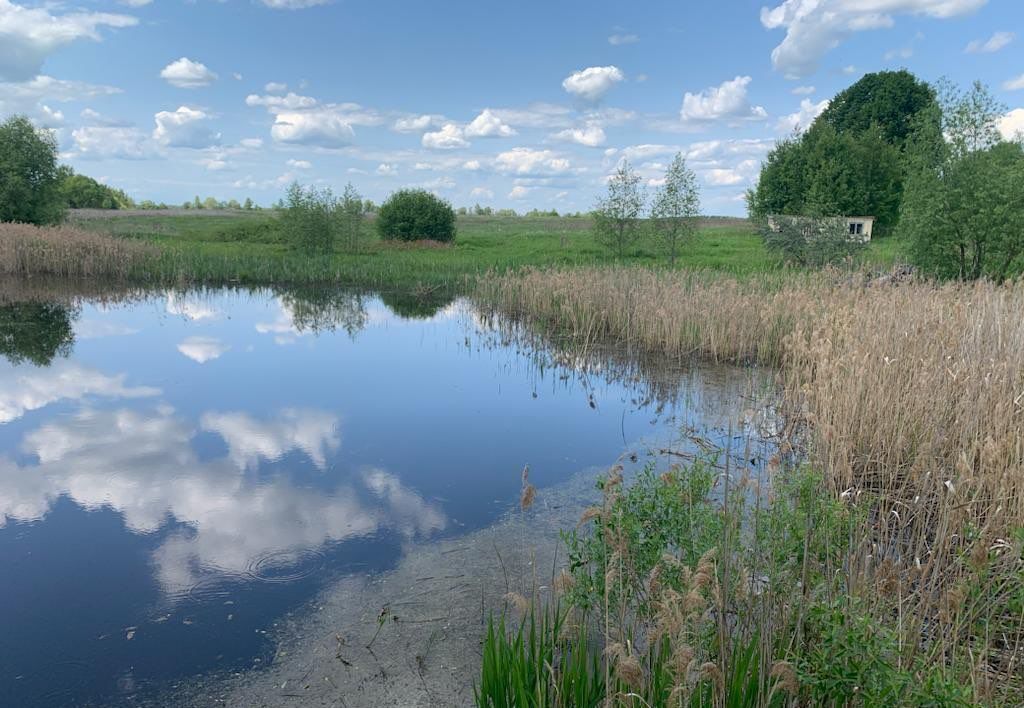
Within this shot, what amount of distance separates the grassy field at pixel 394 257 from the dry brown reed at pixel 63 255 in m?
1.19

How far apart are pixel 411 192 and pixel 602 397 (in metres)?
29.9

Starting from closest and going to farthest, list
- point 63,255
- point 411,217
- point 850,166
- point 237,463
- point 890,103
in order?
point 237,463 < point 63,255 < point 411,217 < point 850,166 < point 890,103

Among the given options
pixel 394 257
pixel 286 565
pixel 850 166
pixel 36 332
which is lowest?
pixel 286 565

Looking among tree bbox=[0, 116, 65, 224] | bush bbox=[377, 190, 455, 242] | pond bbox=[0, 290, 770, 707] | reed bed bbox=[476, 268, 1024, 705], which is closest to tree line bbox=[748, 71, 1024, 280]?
reed bed bbox=[476, 268, 1024, 705]

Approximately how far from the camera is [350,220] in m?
31.8

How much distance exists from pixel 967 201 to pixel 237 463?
16.5 meters

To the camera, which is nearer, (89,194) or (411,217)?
(411,217)

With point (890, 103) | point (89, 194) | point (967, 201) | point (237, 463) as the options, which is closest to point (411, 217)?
point (967, 201)

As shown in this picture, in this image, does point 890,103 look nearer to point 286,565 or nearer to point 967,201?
point 967,201

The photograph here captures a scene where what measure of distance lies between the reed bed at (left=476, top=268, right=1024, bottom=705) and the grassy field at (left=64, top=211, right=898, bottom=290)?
5.84 m

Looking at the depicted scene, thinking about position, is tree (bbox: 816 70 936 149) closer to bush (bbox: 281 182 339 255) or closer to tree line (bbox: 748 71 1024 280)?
tree line (bbox: 748 71 1024 280)

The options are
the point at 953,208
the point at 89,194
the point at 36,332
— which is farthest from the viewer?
the point at 89,194

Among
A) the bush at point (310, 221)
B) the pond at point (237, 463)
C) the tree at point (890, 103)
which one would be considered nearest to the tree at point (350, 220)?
the bush at point (310, 221)

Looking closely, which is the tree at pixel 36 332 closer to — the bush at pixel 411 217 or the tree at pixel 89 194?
the bush at pixel 411 217
